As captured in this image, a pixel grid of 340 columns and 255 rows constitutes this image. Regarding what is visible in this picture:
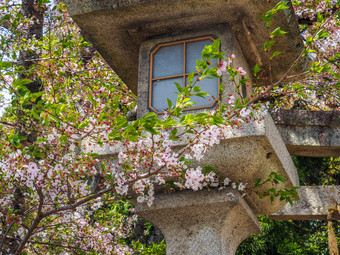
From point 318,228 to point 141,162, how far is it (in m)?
7.36

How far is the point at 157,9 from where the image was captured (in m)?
3.20

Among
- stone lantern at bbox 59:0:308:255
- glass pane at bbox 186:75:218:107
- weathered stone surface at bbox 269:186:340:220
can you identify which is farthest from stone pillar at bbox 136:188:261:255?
weathered stone surface at bbox 269:186:340:220

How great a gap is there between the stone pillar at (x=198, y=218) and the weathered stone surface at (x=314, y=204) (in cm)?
224

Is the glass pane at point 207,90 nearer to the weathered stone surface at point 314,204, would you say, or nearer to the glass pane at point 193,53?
the glass pane at point 193,53

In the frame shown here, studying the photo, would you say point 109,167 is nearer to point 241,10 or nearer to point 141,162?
point 141,162

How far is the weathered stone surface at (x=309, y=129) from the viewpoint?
504cm

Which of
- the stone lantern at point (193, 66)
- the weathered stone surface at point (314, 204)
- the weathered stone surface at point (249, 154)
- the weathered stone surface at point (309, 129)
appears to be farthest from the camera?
the weathered stone surface at point (314, 204)

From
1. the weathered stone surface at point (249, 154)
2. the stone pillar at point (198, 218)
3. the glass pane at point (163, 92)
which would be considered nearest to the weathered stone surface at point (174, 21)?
the glass pane at point (163, 92)

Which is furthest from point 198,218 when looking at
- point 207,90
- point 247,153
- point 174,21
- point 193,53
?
point 174,21

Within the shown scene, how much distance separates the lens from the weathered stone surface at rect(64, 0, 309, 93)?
3.15 metres

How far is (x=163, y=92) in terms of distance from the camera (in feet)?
11.1

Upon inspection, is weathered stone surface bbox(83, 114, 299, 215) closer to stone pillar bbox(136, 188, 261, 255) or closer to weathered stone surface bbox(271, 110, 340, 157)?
stone pillar bbox(136, 188, 261, 255)

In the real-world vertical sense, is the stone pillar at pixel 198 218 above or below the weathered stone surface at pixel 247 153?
below

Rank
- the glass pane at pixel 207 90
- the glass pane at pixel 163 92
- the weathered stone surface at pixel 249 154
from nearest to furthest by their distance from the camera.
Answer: the weathered stone surface at pixel 249 154 < the glass pane at pixel 207 90 < the glass pane at pixel 163 92
